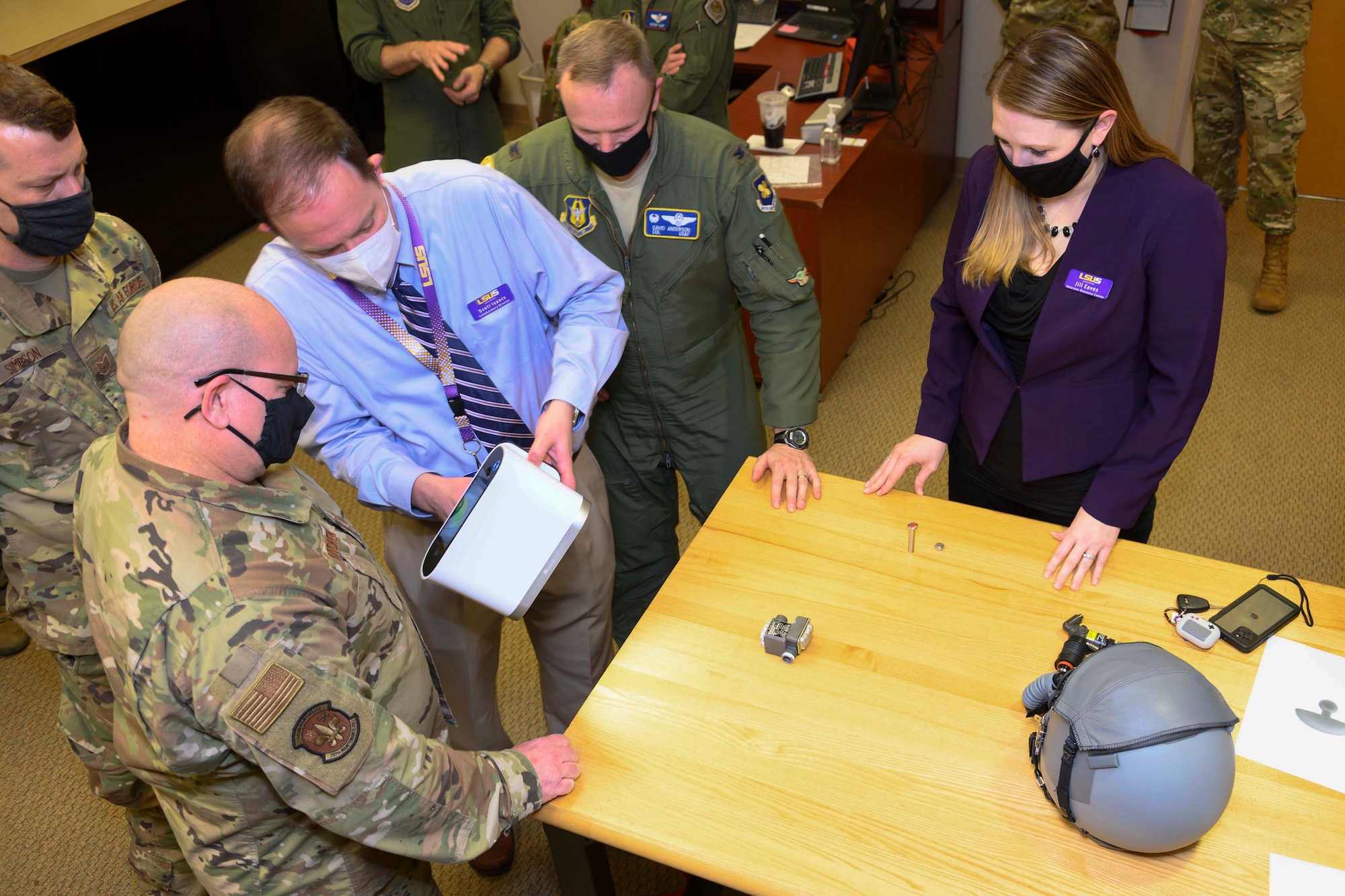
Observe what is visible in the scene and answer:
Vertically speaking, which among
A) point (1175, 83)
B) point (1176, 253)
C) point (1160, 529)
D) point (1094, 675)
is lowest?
point (1160, 529)

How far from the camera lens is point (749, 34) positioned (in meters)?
4.40

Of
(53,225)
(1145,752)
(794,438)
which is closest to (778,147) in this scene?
(794,438)

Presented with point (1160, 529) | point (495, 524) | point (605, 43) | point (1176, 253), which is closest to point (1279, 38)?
point (1160, 529)

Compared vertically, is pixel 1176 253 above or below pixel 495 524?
above

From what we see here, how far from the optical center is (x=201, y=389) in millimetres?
1142

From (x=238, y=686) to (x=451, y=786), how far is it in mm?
316

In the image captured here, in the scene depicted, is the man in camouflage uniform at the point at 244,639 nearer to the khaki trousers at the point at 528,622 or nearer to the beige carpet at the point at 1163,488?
the khaki trousers at the point at 528,622

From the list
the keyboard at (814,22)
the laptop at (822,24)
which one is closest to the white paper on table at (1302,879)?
the laptop at (822,24)

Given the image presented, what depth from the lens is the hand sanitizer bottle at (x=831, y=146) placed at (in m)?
3.19

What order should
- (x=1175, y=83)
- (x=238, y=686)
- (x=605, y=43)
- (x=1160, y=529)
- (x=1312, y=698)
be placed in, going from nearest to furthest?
(x=238, y=686), (x=1312, y=698), (x=605, y=43), (x=1160, y=529), (x=1175, y=83)

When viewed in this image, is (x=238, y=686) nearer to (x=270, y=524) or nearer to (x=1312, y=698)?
(x=270, y=524)

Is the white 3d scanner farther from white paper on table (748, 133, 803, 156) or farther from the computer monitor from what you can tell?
the computer monitor

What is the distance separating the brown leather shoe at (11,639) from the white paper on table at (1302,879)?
3107mm

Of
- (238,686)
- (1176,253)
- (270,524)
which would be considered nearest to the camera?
(238,686)
